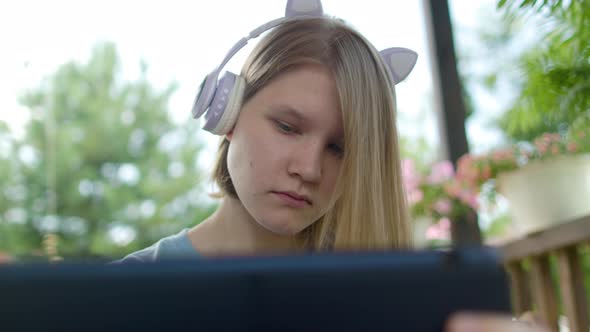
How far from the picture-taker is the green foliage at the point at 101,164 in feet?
23.3

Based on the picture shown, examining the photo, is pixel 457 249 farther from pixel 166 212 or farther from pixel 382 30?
pixel 166 212

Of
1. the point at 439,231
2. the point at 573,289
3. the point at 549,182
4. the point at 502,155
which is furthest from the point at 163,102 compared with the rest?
the point at 573,289

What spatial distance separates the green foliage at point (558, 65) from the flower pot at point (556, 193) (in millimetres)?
171

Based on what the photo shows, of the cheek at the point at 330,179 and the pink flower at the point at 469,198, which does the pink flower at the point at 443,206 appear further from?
the cheek at the point at 330,179

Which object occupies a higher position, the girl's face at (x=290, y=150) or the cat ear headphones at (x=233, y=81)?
the cat ear headphones at (x=233, y=81)

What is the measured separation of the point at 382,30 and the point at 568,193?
1069 mm

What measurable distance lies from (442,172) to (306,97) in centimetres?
134

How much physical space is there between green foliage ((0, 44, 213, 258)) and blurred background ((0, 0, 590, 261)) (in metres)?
0.02

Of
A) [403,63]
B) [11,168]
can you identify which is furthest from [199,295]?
[11,168]

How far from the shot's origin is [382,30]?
7.43 ft

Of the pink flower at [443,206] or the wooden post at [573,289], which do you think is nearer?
the wooden post at [573,289]

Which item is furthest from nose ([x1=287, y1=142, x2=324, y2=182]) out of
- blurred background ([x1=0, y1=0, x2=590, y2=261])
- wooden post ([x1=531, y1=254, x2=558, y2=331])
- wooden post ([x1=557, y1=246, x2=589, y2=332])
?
wooden post ([x1=531, y1=254, x2=558, y2=331])

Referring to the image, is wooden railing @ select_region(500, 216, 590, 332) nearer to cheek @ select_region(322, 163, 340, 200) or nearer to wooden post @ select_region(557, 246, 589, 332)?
wooden post @ select_region(557, 246, 589, 332)

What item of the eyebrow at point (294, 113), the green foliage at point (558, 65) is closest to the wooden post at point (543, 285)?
the green foliage at point (558, 65)
